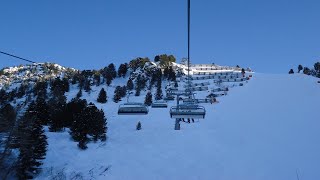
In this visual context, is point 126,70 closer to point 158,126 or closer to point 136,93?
point 136,93

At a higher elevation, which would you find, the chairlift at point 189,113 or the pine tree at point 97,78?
the pine tree at point 97,78

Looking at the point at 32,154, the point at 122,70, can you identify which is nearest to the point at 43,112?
the point at 32,154

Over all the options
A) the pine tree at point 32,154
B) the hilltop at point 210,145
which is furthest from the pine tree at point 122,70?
the pine tree at point 32,154

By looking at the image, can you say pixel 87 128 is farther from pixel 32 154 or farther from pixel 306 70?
pixel 306 70

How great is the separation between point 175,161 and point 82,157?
840 cm

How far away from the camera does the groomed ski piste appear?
38.6m

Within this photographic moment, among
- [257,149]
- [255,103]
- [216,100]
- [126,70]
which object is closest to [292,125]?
[257,149]

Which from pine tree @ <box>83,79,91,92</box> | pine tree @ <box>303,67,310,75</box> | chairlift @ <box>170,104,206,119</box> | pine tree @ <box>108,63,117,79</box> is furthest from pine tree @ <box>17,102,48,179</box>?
pine tree @ <box>303,67,310,75</box>

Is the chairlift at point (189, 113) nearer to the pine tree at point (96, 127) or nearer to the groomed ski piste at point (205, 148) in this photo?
the groomed ski piste at point (205, 148)

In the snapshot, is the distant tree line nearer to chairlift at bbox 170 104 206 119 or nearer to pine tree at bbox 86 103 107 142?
pine tree at bbox 86 103 107 142

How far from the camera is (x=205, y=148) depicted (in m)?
45.8

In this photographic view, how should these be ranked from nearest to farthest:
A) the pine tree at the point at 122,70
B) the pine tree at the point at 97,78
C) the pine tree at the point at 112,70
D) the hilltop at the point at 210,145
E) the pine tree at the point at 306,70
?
the hilltop at the point at 210,145
the pine tree at the point at 97,78
the pine tree at the point at 112,70
the pine tree at the point at 122,70
the pine tree at the point at 306,70

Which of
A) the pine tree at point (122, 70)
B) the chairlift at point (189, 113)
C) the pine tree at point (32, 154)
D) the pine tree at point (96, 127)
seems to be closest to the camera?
the chairlift at point (189, 113)

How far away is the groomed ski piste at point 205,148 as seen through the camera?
38625 mm
